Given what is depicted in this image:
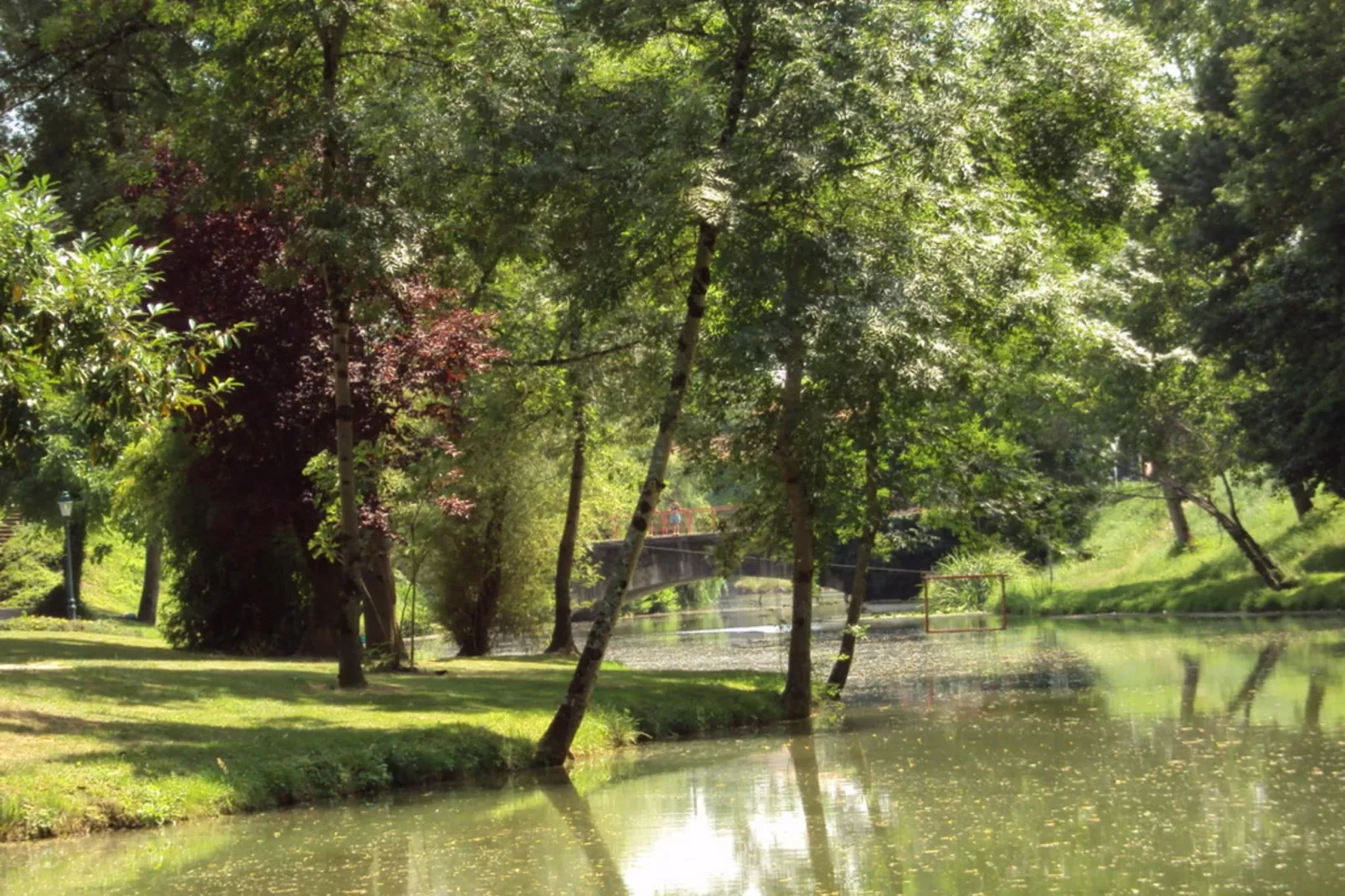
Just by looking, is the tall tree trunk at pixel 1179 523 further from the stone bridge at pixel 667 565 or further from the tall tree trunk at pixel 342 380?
the tall tree trunk at pixel 342 380

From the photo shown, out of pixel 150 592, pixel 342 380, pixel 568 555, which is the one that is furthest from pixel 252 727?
pixel 150 592

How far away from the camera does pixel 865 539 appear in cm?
2588

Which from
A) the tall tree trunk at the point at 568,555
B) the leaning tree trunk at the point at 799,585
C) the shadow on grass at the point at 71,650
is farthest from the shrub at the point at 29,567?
the leaning tree trunk at the point at 799,585

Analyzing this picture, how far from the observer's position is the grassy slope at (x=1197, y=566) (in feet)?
143

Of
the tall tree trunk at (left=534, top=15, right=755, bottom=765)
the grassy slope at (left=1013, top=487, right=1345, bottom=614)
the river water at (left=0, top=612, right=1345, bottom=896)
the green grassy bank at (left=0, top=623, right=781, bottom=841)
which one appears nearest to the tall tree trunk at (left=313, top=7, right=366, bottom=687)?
the green grassy bank at (left=0, top=623, right=781, bottom=841)

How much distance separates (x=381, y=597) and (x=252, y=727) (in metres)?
10.4

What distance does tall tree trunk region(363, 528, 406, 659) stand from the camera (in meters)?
26.9

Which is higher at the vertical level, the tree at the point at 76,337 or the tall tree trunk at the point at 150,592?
the tree at the point at 76,337

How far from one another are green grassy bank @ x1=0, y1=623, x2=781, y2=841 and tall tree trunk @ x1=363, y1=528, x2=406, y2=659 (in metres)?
1.97

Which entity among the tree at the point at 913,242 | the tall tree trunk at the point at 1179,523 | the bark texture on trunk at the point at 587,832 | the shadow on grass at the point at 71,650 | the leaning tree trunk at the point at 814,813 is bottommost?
the bark texture on trunk at the point at 587,832

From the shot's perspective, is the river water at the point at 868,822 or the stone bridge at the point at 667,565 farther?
the stone bridge at the point at 667,565

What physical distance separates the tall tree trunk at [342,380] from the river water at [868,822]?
4211mm

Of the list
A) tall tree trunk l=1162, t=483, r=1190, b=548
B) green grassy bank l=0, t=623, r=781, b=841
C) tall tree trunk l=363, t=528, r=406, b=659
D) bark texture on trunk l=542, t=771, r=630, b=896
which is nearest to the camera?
bark texture on trunk l=542, t=771, r=630, b=896

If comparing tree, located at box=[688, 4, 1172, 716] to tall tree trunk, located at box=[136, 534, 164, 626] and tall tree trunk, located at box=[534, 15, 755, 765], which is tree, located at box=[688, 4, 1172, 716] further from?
tall tree trunk, located at box=[136, 534, 164, 626]
